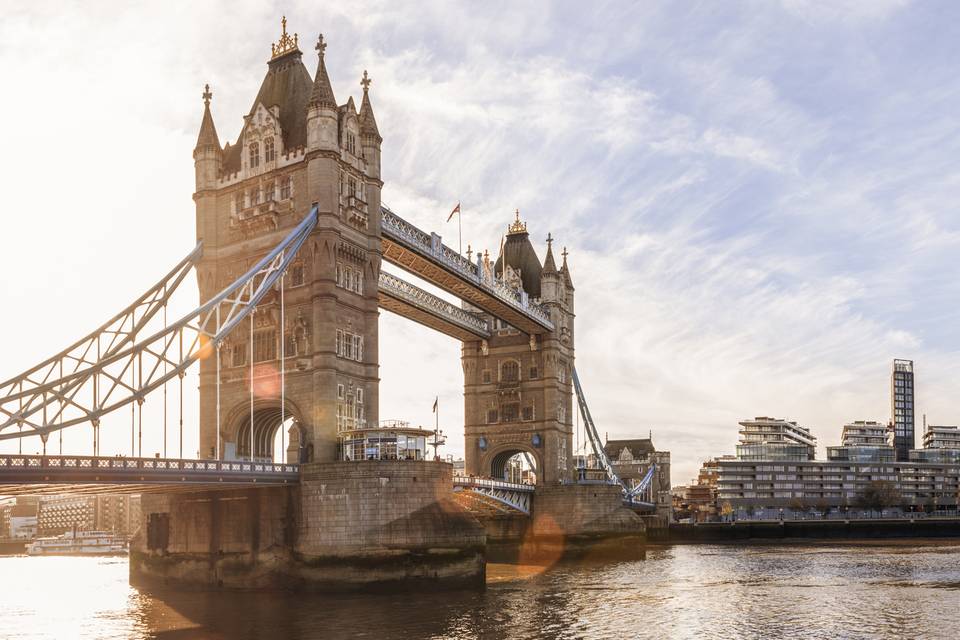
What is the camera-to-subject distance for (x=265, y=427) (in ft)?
219

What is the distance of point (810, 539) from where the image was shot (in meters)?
126

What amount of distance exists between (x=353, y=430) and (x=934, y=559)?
50.6 meters

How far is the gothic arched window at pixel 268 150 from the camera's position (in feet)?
209

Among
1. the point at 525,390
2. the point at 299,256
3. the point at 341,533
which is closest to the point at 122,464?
the point at 341,533

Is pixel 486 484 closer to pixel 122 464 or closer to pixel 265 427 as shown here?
pixel 265 427

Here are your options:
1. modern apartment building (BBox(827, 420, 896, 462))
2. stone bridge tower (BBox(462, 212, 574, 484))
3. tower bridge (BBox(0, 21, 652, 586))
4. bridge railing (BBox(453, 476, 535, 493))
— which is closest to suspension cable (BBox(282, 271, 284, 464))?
tower bridge (BBox(0, 21, 652, 586))

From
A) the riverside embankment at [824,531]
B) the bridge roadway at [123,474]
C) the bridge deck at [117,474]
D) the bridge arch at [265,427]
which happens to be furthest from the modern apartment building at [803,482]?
the bridge deck at [117,474]

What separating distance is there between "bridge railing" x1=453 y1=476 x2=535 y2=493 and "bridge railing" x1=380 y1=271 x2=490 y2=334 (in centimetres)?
1678

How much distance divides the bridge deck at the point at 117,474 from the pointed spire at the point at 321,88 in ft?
73.2

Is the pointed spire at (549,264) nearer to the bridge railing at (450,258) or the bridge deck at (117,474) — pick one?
the bridge railing at (450,258)

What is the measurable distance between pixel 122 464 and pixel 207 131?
29069mm

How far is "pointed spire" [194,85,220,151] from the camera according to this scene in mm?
66688

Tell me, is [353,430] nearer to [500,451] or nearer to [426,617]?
[426,617]

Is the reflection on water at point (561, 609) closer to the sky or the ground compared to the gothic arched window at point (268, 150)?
closer to the ground
